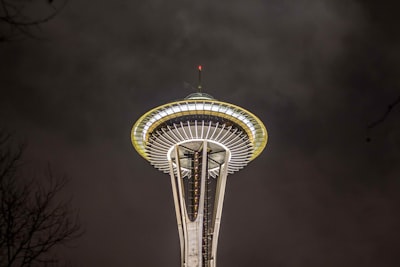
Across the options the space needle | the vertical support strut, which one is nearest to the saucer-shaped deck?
the space needle

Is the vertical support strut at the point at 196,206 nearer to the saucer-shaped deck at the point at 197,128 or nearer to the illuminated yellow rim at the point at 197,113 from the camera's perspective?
the saucer-shaped deck at the point at 197,128

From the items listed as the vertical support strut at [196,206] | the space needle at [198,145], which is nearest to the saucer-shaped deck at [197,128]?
the space needle at [198,145]

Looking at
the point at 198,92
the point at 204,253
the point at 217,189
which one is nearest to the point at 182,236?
the point at 204,253

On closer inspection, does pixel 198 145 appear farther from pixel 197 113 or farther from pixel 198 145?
pixel 197 113

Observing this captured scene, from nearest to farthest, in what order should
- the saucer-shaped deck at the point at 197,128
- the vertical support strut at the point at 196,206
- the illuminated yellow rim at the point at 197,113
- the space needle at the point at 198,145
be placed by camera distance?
the vertical support strut at the point at 196,206
the space needle at the point at 198,145
the illuminated yellow rim at the point at 197,113
the saucer-shaped deck at the point at 197,128

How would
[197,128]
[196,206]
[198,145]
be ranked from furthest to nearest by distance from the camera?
[198,145] → [197,128] → [196,206]

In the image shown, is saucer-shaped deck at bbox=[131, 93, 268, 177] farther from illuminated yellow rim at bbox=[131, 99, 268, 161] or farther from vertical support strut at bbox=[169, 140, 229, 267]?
vertical support strut at bbox=[169, 140, 229, 267]

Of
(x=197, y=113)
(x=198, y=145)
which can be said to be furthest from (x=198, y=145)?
(x=197, y=113)
